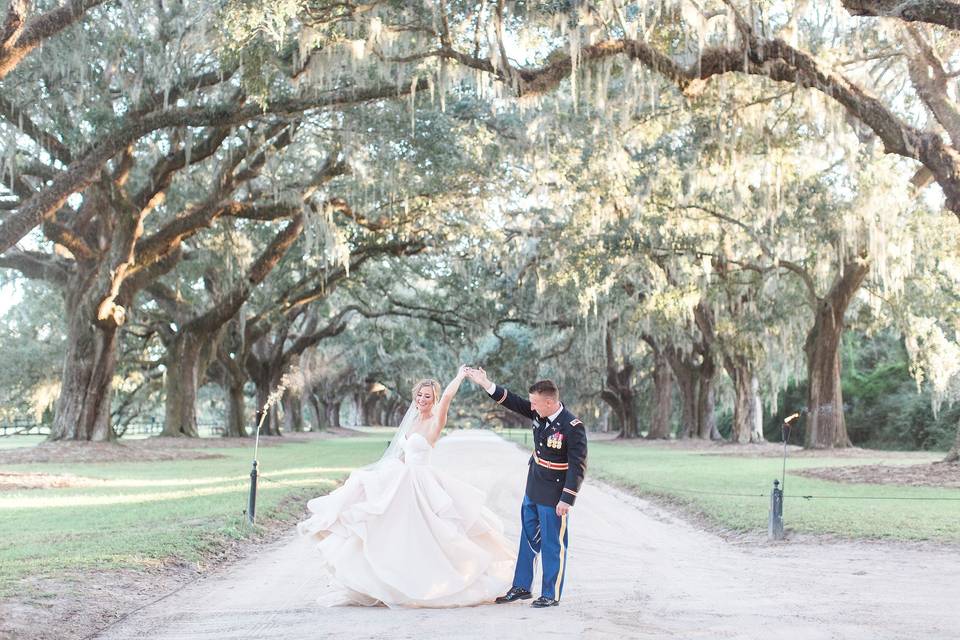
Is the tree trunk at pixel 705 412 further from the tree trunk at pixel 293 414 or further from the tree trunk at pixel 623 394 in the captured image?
the tree trunk at pixel 293 414

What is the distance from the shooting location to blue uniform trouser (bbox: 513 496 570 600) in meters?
6.07

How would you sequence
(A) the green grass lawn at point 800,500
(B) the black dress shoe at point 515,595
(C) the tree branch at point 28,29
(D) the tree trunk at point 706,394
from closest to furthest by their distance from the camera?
1. (B) the black dress shoe at point 515,595
2. (A) the green grass lawn at point 800,500
3. (C) the tree branch at point 28,29
4. (D) the tree trunk at point 706,394

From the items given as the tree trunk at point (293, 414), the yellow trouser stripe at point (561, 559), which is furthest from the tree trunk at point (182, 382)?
the yellow trouser stripe at point (561, 559)

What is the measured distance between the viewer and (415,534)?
245 inches

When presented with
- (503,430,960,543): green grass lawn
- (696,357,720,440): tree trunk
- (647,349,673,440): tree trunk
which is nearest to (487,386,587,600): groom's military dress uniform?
(503,430,960,543): green grass lawn

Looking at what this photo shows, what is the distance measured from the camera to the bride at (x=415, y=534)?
20.0ft

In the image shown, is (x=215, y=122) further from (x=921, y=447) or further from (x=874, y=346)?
(x=874, y=346)

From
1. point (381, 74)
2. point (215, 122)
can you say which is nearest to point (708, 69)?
point (381, 74)

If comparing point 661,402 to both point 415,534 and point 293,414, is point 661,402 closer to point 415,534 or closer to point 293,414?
point 293,414

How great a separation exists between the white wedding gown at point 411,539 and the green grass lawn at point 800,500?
5060 millimetres

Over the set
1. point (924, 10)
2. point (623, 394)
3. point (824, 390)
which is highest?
point (924, 10)

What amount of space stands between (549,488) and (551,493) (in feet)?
0.12

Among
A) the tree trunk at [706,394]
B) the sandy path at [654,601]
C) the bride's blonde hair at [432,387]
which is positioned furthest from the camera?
the tree trunk at [706,394]

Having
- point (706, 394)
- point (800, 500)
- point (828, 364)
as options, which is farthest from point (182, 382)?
point (800, 500)
